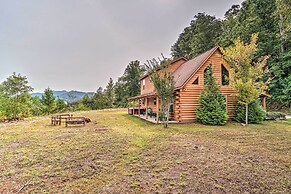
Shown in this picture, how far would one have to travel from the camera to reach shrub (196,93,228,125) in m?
12.0

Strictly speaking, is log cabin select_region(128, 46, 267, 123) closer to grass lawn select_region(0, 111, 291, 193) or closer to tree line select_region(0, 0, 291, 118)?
tree line select_region(0, 0, 291, 118)

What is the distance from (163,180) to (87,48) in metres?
20.3

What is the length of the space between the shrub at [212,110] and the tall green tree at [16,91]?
49.5ft

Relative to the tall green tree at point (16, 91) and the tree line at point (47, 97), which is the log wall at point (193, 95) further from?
the tree line at point (47, 97)

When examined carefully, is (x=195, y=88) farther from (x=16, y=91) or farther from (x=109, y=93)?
(x=109, y=93)

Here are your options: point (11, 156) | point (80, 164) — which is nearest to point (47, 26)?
point (11, 156)

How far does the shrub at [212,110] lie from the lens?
39.4 feet

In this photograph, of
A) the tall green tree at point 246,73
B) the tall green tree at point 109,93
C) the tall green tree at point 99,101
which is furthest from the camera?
the tall green tree at point 109,93

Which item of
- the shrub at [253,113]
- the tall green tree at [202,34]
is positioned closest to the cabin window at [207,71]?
the shrub at [253,113]

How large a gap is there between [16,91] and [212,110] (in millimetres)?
16627

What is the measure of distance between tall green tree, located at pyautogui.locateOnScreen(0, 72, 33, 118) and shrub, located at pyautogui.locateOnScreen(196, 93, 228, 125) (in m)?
15.1

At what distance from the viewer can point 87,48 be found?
21406 millimetres

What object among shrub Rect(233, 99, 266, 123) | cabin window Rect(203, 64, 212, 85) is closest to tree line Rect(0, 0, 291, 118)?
shrub Rect(233, 99, 266, 123)

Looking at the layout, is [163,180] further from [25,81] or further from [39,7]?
[25,81]
